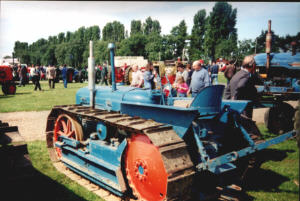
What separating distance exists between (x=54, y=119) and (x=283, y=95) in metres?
7.21

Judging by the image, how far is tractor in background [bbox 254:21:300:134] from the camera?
7.12 m

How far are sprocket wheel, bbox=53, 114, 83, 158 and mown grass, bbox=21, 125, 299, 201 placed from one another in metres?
0.58

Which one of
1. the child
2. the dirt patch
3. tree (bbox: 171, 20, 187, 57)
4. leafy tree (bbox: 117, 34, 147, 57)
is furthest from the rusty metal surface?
leafy tree (bbox: 117, 34, 147, 57)

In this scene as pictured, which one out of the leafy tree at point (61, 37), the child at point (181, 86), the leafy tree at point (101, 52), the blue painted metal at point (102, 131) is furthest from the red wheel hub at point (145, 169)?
the leafy tree at point (61, 37)

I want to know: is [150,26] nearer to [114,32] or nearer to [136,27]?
[136,27]

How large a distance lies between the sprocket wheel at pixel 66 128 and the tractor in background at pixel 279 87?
4.15 meters

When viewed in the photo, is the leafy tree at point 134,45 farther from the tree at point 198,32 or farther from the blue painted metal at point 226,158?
the blue painted metal at point 226,158

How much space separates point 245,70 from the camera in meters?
4.96

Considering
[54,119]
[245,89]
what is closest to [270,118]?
[245,89]

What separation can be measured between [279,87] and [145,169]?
7.32 meters

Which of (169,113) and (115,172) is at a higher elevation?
(169,113)

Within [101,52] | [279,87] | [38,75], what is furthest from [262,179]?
[101,52]

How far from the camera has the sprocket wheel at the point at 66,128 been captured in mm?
4594

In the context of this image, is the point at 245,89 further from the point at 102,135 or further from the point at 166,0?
the point at 166,0
